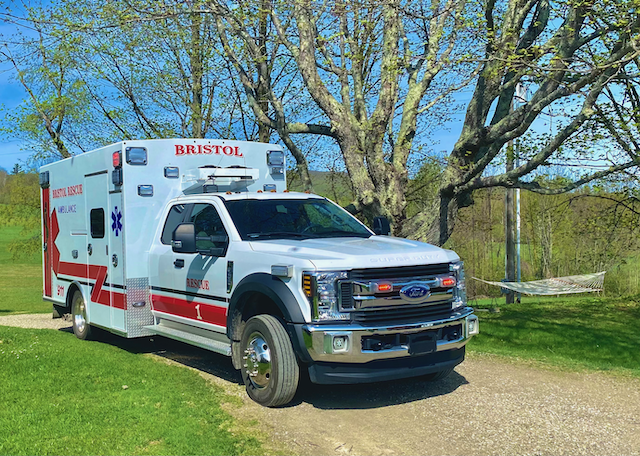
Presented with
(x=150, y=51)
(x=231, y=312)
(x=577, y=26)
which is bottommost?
(x=231, y=312)

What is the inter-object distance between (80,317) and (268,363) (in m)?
5.07

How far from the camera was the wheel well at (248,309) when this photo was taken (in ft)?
20.9

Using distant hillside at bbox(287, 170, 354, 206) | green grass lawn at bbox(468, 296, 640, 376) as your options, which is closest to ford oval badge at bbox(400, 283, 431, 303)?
green grass lawn at bbox(468, 296, 640, 376)

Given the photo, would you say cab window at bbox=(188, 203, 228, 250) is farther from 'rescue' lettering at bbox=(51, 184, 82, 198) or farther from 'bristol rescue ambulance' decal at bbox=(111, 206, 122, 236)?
'rescue' lettering at bbox=(51, 184, 82, 198)

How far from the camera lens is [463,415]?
19.2 feet

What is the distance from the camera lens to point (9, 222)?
98.3ft

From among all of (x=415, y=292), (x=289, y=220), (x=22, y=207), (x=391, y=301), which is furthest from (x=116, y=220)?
(x=22, y=207)

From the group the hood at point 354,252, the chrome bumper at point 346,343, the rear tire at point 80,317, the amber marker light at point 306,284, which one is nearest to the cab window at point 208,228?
the hood at point 354,252

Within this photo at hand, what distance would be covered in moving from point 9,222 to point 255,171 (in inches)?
989

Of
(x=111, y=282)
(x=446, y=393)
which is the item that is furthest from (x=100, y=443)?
(x=111, y=282)

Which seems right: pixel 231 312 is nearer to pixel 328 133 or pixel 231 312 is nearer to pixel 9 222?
pixel 328 133

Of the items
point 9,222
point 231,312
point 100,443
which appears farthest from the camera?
point 9,222

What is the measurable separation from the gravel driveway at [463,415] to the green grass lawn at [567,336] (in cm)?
131

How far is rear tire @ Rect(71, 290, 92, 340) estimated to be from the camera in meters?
9.80
